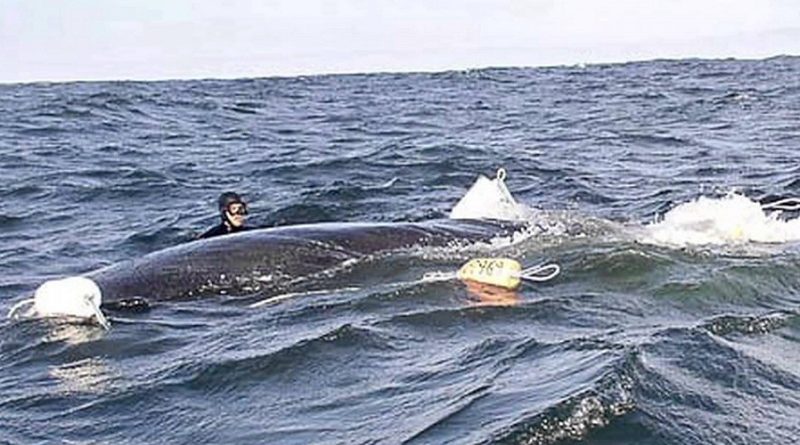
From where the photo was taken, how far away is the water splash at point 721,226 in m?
11.7

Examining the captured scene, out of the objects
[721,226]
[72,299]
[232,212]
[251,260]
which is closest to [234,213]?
[232,212]

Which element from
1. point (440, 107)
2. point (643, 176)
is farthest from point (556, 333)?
point (440, 107)

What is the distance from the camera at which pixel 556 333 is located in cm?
789

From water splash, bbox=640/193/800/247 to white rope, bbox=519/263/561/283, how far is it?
146 centimetres

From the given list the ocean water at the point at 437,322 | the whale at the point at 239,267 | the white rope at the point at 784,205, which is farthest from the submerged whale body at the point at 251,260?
the white rope at the point at 784,205

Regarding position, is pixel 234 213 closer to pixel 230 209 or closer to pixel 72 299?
pixel 230 209

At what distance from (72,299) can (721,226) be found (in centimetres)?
641

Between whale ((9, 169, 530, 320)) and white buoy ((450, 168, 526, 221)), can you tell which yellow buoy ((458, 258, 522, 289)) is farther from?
white buoy ((450, 168, 526, 221))

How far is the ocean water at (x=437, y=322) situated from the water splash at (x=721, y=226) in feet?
0.14

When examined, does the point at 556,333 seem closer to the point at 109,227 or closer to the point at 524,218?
the point at 524,218

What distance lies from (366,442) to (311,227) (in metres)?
5.53

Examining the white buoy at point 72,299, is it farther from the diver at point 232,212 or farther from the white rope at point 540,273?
the white rope at point 540,273

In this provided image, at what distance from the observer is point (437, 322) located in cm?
840

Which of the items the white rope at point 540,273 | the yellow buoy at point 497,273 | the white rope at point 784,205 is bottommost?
the white rope at point 784,205
